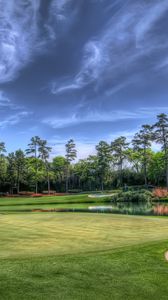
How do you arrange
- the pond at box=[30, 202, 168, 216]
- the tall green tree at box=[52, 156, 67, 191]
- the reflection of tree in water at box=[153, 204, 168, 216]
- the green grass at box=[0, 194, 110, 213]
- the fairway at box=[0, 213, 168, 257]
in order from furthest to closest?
the tall green tree at box=[52, 156, 67, 191]
the green grass at box=[0, 194, 110, 213]
the pond at box=[30, 202, 168, 216]
the reflection of tree in water at box=[153, 204, 168, 216]
the fairway at box=[0, 213, 168, 257]

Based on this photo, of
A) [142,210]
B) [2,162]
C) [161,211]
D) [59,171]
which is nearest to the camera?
[161,211]

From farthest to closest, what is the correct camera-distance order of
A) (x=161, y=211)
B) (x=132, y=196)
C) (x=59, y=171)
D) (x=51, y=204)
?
(x=59, y=171), (x=132, y=196), (x=51, y=204), (x=161, y=211)

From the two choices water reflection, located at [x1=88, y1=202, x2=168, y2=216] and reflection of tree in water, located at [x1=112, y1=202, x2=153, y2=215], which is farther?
reflection of tree in water, located at [x1=112, y1=202, x2=153, y2=215]

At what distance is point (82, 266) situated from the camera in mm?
6160

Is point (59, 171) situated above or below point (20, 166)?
below

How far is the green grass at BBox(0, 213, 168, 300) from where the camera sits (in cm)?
475

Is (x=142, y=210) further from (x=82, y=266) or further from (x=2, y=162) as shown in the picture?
(x=2, y=162)

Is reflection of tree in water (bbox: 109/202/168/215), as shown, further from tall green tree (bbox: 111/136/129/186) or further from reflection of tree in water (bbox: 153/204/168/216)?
tall green tree (bbox: 111/136/129/186)

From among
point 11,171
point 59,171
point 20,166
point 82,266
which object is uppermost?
point 20,166

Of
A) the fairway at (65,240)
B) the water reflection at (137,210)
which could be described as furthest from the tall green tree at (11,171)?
the fairway at (65,240)

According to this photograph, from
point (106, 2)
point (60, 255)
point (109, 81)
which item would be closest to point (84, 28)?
point (106, 2)

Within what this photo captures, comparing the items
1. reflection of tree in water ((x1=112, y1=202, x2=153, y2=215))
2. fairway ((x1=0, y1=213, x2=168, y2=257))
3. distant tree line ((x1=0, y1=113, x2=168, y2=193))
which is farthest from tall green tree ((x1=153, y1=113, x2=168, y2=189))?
fairway ((x1=0, y1=213, x2=168, y2=257))

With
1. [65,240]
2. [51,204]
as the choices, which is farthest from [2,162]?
[65,240]

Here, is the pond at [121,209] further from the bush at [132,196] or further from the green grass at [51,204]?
the bush at [132,196]
